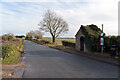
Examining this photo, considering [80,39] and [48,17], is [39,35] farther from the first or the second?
[80,39]

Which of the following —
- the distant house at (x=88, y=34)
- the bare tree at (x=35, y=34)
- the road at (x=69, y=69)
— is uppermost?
the bare tree at (x=35, y=34)

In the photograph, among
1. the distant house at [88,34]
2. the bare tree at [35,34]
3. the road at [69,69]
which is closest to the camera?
the road at [69,69]

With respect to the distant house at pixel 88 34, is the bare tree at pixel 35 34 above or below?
above

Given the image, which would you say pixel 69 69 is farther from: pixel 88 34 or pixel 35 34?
pixel 35 34

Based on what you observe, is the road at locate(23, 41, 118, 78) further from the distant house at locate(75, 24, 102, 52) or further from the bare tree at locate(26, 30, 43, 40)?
the bare tree at locate(26, 30, 43, 40)

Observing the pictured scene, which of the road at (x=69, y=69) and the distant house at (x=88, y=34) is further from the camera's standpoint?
the distant house at (x=88, y=34)

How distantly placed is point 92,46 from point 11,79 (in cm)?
1215

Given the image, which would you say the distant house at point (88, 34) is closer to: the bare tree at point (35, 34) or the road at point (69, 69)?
the road at point (69, 69)

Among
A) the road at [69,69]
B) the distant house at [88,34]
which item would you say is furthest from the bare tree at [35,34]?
the road at [69,69]

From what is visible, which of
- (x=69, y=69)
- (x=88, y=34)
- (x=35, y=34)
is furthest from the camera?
(x=35, y=34)

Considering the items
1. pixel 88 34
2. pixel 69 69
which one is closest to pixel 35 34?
pixel 88 34

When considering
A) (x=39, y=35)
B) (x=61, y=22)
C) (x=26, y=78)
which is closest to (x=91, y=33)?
(x=26, y=78)

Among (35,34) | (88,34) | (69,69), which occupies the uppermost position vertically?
(35,34)

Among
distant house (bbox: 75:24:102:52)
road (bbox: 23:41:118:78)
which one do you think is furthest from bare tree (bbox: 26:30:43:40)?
road (bbox: 23:41:118:78)
